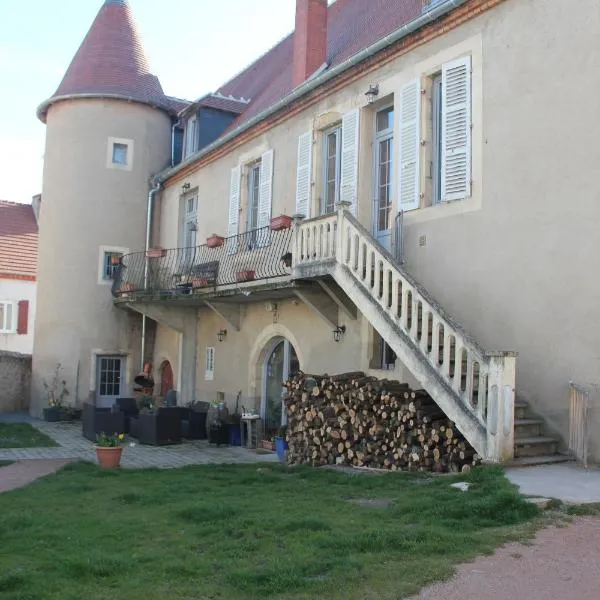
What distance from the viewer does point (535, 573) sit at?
170 inches

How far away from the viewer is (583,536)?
504cm

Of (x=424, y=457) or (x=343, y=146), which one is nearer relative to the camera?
(x=424, y=457)

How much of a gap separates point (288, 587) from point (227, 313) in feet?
36.5

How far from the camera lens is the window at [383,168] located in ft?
37.7

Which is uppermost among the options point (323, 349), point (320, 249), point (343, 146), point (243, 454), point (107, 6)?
point (107, 6)

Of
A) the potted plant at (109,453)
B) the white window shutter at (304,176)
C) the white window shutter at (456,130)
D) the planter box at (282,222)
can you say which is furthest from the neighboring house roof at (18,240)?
the white window shutter at (456,130)

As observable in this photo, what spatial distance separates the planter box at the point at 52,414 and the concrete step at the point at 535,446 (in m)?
13.6

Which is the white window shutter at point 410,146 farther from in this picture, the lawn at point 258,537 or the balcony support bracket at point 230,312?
the balcony support bracket at point 230,312

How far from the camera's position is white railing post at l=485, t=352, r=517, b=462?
7.26m

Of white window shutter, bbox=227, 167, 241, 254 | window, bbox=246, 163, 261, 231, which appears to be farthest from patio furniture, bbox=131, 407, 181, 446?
window, bbox=246, 163, 261, 231

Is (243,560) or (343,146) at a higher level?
(343,146)

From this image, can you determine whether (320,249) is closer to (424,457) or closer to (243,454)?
(424,457)

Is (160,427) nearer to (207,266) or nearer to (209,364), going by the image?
(209,364)

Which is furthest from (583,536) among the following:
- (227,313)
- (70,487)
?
(227,313)
